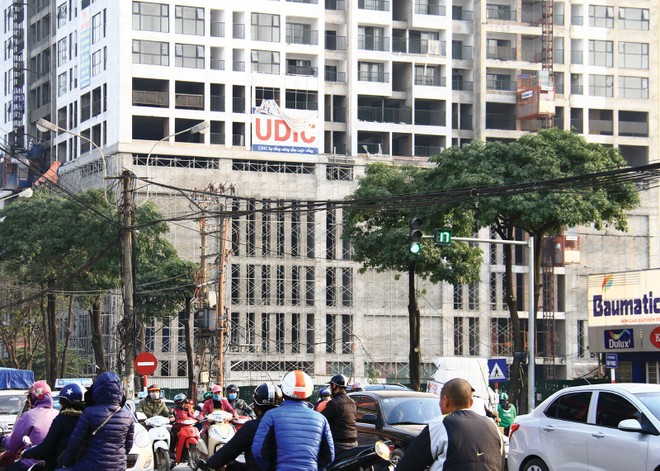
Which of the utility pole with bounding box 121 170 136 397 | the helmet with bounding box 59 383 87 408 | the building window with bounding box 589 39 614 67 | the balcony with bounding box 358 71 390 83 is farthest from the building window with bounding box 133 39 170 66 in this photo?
the helmet with bounding box 59 383 87 408

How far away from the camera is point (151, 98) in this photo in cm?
7150

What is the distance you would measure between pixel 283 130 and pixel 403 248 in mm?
23690

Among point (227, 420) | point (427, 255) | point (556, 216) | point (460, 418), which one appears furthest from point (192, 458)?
point (427, 255)

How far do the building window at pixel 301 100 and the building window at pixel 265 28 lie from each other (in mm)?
3396

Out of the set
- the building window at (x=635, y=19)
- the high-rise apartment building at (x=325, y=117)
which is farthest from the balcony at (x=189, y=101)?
the building window at (x=635, y=19)

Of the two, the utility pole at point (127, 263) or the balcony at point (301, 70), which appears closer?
the utility pole at point (127, 263)

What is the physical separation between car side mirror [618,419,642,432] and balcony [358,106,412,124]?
209 feet

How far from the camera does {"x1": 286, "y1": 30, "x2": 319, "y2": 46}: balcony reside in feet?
250

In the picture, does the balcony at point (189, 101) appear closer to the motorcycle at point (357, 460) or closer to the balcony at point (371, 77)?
the balcony at point (371, 77)

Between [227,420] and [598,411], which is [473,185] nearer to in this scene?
[227,420]

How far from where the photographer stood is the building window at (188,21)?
72.9m

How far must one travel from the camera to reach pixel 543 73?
251 feet

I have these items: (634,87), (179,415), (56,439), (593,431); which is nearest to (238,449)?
(56,439)

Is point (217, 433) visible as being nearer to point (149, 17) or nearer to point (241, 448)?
point (241, 448)
